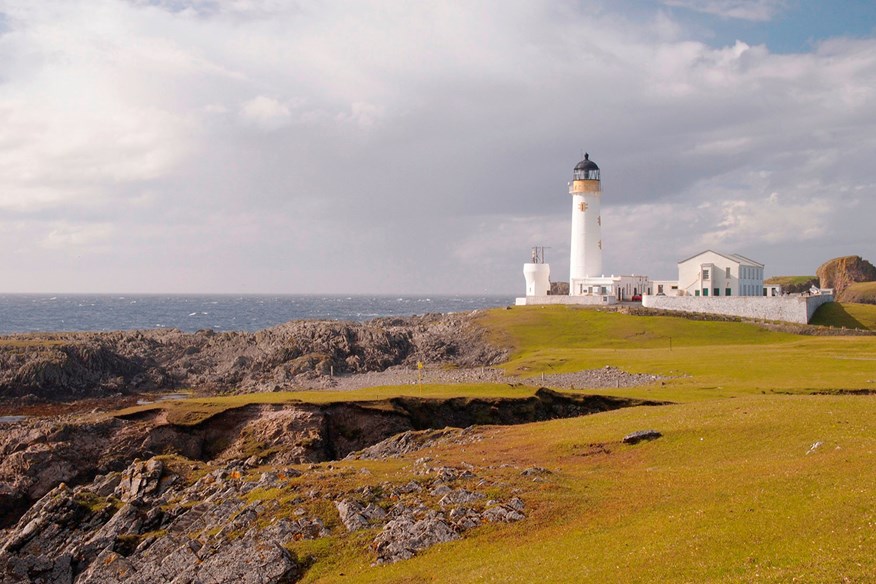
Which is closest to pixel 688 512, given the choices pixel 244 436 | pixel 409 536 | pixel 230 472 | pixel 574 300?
pixel 409 536

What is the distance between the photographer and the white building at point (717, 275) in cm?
10012

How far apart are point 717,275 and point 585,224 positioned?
1864 cm

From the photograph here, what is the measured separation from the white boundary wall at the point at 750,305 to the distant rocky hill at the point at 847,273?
64582 mm

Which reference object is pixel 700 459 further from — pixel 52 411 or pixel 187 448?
pixel 52 411

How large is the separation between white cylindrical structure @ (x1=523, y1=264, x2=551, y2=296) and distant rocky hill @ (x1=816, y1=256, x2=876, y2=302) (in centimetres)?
7598

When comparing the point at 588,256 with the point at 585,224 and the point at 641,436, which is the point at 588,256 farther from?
the point at 641,436

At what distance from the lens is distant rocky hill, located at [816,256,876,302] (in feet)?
516

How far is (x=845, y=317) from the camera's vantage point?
92.6m

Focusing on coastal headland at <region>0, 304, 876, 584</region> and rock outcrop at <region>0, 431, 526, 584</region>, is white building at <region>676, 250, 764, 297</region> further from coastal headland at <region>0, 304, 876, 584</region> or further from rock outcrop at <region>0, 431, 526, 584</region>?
rock outcrop at <region>0, 431, 526, 584</region>

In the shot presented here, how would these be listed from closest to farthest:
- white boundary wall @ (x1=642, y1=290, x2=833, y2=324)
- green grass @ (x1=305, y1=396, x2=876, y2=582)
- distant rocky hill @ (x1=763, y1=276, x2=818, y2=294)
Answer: green grass @ (x1=305, y1=396, x2=876, y2=582)
white boundary wall @ (x1=642, y1=290, x2=833, y2=324)
distant rocky hill @ (x1=763, y1=276, x2=818, y2=294)

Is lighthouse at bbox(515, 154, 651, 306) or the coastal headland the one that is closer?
the coastal headland

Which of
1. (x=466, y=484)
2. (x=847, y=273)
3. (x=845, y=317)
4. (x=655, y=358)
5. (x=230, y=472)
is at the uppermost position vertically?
(x=847, y=273)

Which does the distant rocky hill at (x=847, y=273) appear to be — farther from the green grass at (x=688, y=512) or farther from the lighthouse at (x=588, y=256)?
the green grass at (x=688, y=512)

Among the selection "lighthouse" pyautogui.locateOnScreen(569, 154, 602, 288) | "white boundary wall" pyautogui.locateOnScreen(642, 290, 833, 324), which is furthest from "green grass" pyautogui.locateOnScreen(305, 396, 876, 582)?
"lighthouse" pyautogui.locateOnScreen(569, 154, 602, 288)
